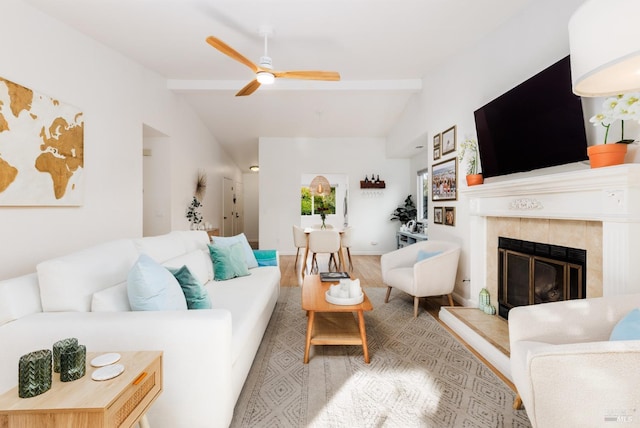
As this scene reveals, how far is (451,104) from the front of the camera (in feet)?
12.0

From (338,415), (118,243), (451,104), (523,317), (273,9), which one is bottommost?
(338,415)

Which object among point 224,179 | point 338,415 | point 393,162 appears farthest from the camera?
point 224,179

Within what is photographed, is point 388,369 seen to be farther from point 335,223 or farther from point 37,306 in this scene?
point 335,223

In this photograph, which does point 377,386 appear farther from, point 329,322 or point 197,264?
point 197,264

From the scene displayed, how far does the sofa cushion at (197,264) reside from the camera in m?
2.34

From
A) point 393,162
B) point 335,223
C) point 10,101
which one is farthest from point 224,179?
point 10,101

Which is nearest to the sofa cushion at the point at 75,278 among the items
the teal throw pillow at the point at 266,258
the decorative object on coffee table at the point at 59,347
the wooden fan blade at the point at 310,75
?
the decorative object on coffee table at the point at 59,347

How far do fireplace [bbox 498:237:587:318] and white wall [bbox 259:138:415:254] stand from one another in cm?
440

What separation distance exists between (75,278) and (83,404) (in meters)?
0.84

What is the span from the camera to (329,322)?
2541mm

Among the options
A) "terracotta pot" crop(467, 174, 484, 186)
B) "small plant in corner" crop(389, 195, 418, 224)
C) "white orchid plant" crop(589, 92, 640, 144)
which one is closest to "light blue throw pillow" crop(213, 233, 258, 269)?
"terracotta pot" crop(467, 174, 484, 186)

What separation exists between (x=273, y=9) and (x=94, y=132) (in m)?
2.29

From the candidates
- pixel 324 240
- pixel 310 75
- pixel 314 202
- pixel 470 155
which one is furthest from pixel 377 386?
pixel 314 202

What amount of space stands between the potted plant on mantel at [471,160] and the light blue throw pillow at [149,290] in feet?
9.04
